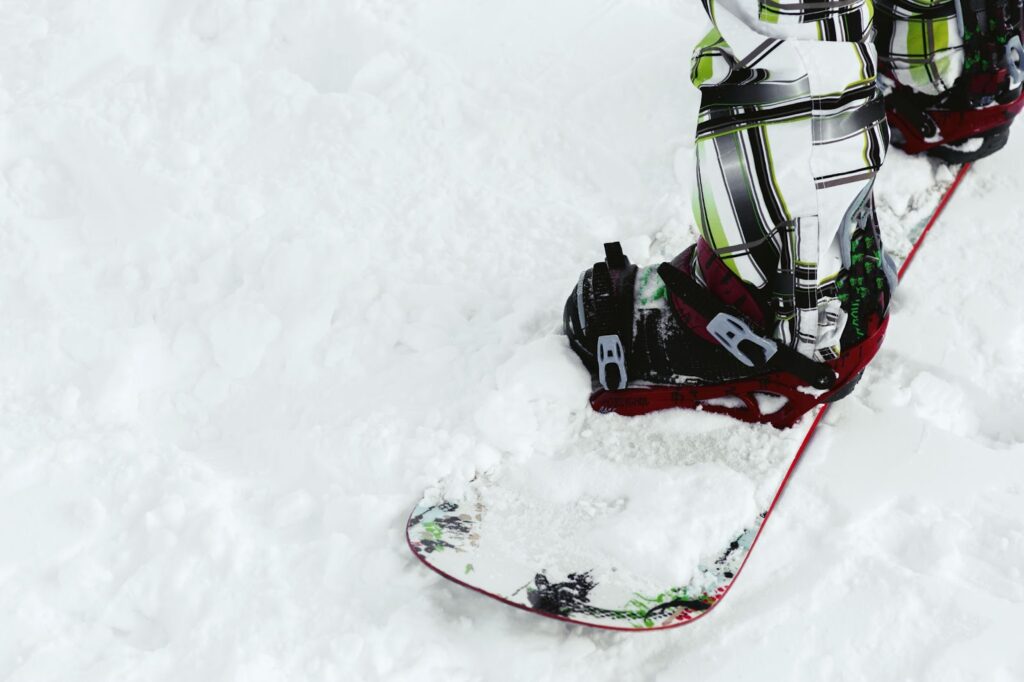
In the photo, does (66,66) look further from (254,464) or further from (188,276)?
(254,464)

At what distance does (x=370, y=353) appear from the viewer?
200 cm

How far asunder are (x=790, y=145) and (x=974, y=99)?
4.00 ft

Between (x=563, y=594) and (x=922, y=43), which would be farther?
(x=922, y=43)

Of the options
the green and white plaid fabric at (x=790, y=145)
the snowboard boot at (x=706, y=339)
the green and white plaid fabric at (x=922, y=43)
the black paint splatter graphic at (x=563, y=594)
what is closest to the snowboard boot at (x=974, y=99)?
the green and white plaid fabric at (x=922, y=43)

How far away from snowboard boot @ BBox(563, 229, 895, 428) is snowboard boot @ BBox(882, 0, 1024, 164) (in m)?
0.80

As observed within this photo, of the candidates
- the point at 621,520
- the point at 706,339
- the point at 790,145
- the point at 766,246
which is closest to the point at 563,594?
the point at 621,520

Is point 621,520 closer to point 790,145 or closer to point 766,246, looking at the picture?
point 766,246

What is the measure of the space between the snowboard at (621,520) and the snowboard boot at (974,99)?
42.6 inches

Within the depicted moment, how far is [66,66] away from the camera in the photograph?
97.4 inches

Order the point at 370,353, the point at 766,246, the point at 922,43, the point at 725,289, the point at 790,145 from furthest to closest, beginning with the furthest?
the point at 922,43 → the point at 370,353 → the point at 725,289 → the point at 766,246 → the point at 790,145

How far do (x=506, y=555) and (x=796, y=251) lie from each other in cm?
76

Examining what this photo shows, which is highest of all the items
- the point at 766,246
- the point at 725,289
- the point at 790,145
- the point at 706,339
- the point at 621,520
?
the point at 790,145

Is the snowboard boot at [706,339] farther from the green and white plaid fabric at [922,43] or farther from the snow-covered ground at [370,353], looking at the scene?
the green and white plaid fabric at [922,43]

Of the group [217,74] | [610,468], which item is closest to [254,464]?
[610,468]
